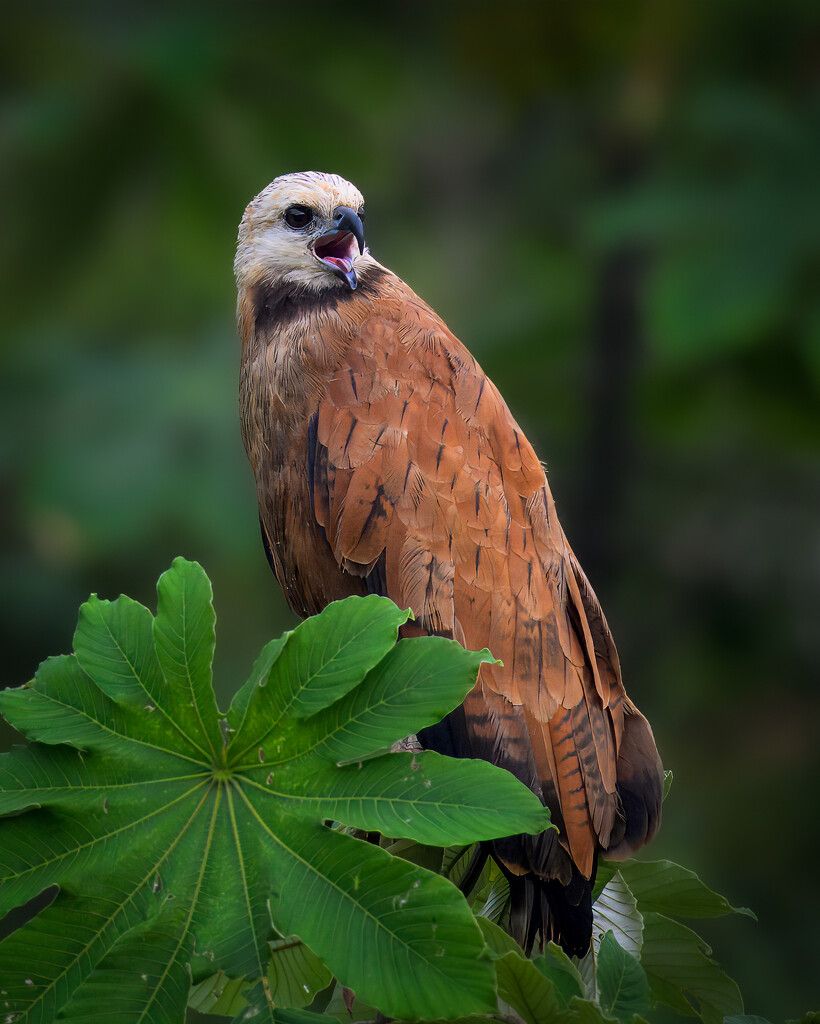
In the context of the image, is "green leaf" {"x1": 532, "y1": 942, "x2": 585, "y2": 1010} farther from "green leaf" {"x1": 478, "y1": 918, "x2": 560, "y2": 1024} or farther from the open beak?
the open beak

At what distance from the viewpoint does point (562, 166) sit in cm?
508

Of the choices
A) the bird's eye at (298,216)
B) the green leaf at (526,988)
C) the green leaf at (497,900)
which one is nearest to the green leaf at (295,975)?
the green leaf at (497,900)

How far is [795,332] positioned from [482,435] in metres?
2.54

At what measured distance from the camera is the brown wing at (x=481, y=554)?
153 cm

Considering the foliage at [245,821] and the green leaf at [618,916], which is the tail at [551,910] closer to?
the green leaf at [618,916]

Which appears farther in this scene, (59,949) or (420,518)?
(420,518)

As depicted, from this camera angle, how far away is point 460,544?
1.59m

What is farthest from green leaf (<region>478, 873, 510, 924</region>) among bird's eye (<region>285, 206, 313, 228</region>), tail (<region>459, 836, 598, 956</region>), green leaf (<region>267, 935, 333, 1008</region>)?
bird's eye (<region>285, 206, 313, 228</region>)

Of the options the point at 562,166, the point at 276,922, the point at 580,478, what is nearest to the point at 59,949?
the point at 276,922

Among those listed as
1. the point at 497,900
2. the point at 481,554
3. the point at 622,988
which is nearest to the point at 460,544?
the point at 481,554

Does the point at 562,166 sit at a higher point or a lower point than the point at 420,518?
higher

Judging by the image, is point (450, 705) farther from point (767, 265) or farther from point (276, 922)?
point (767, 265)

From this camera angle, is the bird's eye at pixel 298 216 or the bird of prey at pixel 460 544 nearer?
the bird of prey at pixel 460 544

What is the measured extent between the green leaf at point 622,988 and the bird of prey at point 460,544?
33 centimetres
